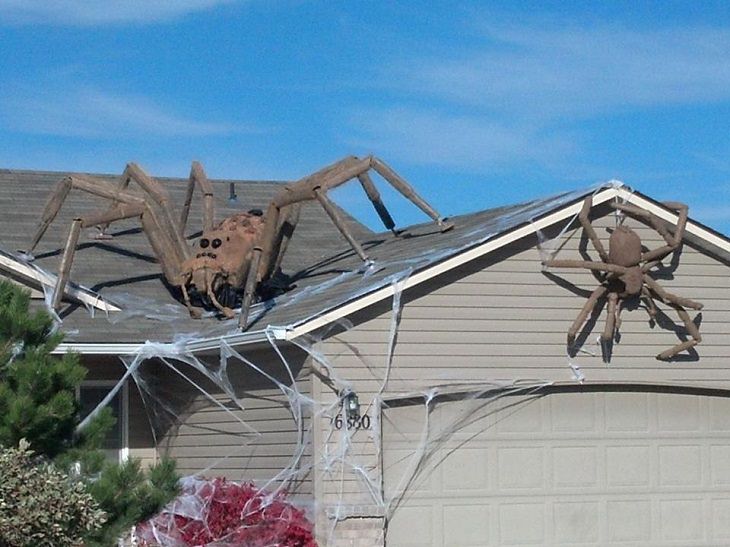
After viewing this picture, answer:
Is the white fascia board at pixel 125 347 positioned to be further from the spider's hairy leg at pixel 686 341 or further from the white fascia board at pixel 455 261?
the spider's hairy leg at pixel 686 341

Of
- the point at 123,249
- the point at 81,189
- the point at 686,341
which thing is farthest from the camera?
the point at 123,249

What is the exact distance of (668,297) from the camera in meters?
15.3

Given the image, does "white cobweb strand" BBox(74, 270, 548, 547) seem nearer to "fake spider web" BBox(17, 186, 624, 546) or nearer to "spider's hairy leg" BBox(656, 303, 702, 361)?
"fake spider web" BBox(17, 186, 624, 546)

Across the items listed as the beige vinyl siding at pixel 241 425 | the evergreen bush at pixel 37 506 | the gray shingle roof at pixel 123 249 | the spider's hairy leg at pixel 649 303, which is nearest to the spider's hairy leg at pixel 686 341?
the spider's hairy leg at pixel 649 303

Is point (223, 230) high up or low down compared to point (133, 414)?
up

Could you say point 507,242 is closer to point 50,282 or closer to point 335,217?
point 335,217

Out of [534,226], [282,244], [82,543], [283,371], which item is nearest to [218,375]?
[283,371]

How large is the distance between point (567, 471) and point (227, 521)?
3517mm

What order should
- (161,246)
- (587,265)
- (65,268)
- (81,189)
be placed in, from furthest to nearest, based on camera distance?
(81,189), (161,246), (65,268), (587,265)

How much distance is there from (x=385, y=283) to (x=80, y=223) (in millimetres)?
3835

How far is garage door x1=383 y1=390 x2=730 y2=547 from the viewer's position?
14570mm

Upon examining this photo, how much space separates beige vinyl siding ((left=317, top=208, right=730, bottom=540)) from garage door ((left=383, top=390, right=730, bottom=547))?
0.28 meters

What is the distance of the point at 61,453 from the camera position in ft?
35.9

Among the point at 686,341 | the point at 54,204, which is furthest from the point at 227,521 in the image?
the point at 54,204
